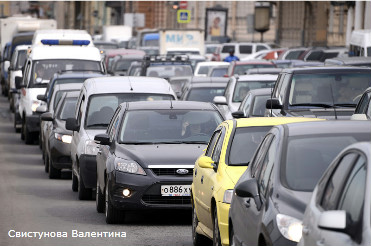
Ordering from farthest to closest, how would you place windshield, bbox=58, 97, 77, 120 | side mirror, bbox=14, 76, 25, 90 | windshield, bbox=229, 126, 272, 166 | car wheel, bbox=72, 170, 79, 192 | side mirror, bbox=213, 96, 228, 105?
side mirror, bbox=14, 76, 25, 90 < side mirror, bbox=213, 96, 228, 105 < windshield, bbox=58, 97, 77, 120 < car wheel, bbox=72, 170, 79, 192 < windshield, bbox=229, 126, 272, 166

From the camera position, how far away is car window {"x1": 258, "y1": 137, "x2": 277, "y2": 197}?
27.1ft

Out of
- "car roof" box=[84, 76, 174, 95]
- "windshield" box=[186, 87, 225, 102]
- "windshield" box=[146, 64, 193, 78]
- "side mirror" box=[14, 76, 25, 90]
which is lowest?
"windshield" box=[146, 64, 193, 78]

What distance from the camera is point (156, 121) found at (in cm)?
1498

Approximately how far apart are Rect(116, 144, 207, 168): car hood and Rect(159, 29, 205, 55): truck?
133 ft

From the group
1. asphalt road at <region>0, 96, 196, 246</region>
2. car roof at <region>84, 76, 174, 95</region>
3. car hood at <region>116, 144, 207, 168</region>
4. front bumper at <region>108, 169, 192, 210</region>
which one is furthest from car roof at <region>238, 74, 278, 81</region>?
front bumper at <region>108, 169, 192, 210</region>

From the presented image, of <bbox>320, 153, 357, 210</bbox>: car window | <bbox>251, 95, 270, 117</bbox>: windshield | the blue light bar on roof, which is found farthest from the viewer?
the blue light bar on roof

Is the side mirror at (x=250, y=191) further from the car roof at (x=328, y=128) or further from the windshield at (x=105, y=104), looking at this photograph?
the windshield at (x=105, y=104)

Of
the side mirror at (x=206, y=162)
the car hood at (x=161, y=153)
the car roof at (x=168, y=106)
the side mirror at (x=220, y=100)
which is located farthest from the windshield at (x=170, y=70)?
the side mirror at (x=206, y=162)

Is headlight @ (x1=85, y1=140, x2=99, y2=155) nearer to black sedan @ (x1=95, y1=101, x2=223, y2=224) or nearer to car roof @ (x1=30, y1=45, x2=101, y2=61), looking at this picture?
black sedan @ (x1=95, y1=101, x2=223, y2=224)

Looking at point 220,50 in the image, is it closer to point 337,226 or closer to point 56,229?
point 56,229

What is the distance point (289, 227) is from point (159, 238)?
17.6ft

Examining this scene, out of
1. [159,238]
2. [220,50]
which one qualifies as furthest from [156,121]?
[220,50]

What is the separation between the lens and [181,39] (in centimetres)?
5638

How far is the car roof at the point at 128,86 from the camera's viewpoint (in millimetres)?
17750
